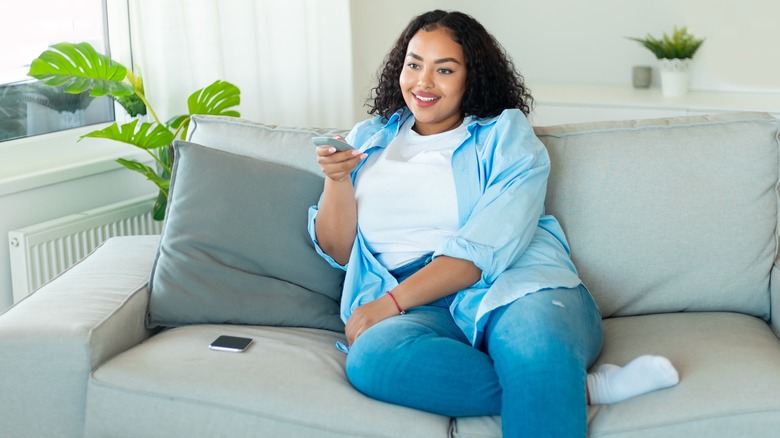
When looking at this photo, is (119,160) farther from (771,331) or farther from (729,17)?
(729,17)

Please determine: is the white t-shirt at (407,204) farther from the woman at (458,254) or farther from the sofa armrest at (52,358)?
the sofa armrest at (52,358)

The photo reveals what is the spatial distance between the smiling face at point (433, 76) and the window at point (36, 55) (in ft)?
4.74

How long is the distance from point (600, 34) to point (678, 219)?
2.21m

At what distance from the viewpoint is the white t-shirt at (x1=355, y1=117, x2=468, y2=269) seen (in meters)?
Answer: 2.04

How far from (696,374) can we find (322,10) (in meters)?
2.35

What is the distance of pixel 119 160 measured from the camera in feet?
9.57

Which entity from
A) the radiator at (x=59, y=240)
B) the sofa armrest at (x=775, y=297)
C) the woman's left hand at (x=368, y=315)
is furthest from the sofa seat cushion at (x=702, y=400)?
the radiator at (x=59, y=240)

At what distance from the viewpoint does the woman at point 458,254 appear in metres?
1.69

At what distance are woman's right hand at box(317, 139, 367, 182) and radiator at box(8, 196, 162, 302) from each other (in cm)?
106

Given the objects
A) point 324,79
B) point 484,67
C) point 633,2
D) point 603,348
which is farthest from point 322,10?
point 603,348

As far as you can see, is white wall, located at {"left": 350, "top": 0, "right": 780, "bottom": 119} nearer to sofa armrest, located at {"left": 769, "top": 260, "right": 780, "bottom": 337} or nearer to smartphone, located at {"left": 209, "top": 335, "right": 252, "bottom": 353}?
sofa armrest, located at {"left": 769, "top": 260, "right": 780, "bottom": 337}

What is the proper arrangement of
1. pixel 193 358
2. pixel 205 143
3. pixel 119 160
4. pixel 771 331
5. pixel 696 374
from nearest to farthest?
1. pixel 696 374
2. pixel 193 358
3. pixel 771 331
4. pixel 205 143
5. pixel 119 160

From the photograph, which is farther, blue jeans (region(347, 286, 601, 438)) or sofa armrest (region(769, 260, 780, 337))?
sofa armrest (region(769, 260, 780, 337))

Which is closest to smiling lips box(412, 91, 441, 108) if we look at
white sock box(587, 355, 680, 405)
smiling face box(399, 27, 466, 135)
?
smiling face box(399, 27, 466, 135)
